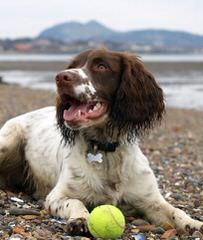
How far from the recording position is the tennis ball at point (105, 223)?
13.6 feet

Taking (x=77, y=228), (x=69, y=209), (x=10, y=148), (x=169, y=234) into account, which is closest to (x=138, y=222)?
(x=169, y=234)

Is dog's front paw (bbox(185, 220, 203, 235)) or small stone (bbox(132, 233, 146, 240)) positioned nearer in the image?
small stone (bbox(132, 233, 146, 240))

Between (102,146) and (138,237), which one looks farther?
(102,146)

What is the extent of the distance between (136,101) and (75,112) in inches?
22.6

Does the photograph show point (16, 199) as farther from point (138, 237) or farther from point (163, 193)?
point (163, 193)

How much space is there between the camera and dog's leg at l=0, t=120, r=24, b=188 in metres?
6.22

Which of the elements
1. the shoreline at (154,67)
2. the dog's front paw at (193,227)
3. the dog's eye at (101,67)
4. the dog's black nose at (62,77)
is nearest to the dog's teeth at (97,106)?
the dog's eye at (101,67)

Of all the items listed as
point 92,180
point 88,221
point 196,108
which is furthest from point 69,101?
point 196,108

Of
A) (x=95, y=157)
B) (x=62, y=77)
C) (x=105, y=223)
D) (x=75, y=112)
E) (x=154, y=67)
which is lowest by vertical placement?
(x=154, y=67)

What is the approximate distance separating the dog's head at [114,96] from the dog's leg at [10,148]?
1.18 metres

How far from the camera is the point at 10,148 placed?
246 inches

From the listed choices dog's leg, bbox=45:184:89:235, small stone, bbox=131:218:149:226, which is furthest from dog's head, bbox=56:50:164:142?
small stone, bbox=131:218:149:226

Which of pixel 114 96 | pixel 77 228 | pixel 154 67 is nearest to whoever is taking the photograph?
pixel 77 228

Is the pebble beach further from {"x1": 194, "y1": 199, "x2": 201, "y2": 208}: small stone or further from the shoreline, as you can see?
the shoreline
